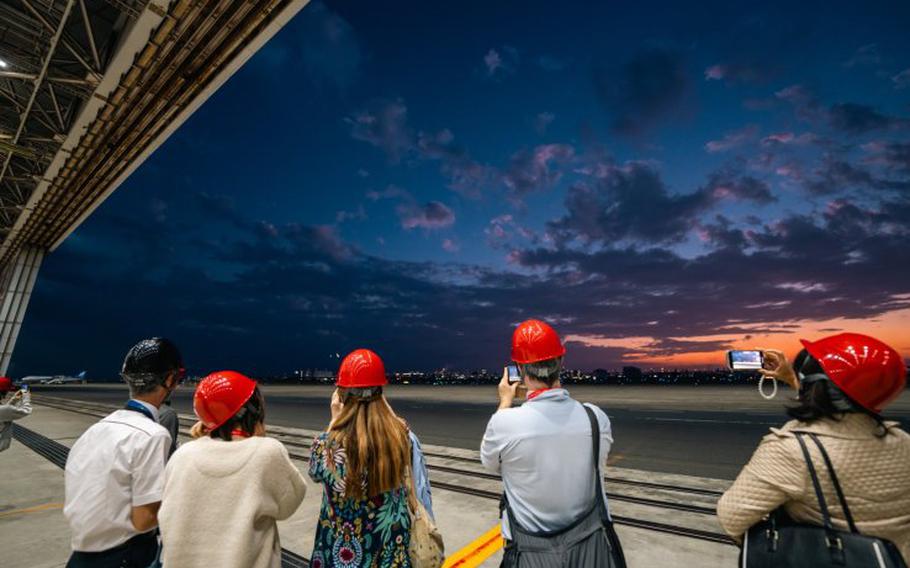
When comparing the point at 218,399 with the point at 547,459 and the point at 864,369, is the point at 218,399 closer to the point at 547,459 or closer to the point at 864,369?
the point at 547,459

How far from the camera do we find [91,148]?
39.3 feet

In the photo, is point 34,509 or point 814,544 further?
point 34,509

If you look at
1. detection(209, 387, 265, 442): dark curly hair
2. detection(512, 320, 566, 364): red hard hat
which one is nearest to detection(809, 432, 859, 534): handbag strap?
detection(512, 320, 566, 364): red hard hat

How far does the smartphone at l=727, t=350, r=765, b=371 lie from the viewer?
254 centimetres

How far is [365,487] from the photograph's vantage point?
209 cm

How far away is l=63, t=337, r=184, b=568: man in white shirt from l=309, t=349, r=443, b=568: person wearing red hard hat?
827mm

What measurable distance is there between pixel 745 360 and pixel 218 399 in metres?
3.20

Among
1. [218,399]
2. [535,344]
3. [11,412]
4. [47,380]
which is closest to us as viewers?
[218,399]

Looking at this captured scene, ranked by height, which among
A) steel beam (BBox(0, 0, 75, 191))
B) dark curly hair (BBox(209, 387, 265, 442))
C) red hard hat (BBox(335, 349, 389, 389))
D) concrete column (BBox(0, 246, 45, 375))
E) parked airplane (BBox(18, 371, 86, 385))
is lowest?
parked airplane (BBox(18, 371, 86, 385))

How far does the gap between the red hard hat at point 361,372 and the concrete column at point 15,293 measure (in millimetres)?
30433

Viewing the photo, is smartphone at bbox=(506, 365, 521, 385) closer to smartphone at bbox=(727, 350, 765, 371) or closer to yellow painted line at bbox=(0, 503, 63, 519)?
smartphone at bbox=(727, 350, 765, 371)

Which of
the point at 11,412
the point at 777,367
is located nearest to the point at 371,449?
the point at 777,367

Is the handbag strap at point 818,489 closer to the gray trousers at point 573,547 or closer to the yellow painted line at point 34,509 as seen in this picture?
the gray trousers at point 573,547

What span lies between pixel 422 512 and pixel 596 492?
953mm
